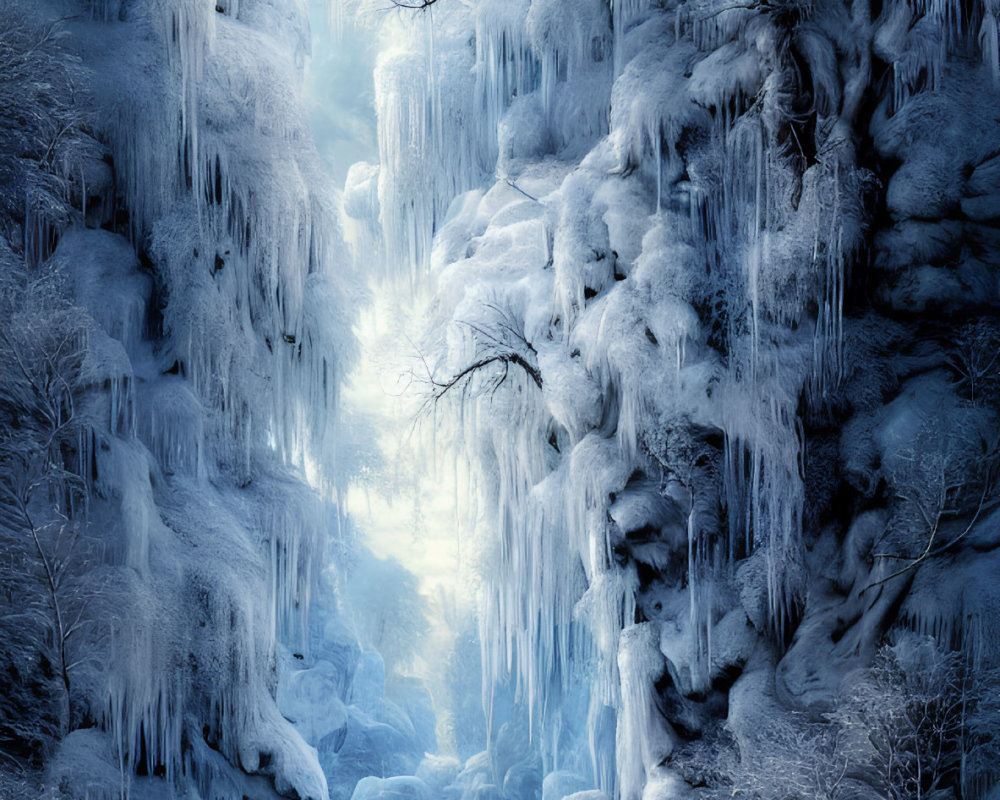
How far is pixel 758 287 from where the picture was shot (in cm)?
728

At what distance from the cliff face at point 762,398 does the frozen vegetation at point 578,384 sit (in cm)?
3

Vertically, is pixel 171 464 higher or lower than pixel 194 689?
higher

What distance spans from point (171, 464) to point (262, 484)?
99 centimetres

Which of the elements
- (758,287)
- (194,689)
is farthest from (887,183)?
(194,689)

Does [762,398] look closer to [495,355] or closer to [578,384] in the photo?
[578,384]

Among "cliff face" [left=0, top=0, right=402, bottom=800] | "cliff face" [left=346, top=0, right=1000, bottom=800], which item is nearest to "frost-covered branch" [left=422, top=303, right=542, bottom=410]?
"cliff face" [left=346, top=0, right=1000, bottom=800]

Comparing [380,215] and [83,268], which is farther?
[380,215]

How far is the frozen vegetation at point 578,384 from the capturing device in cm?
619

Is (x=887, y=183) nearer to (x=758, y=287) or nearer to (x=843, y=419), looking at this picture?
(x=758, y=287)

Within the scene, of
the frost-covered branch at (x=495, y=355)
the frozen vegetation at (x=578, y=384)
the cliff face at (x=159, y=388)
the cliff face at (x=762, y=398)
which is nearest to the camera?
the cliff face at (x=762, y=398)

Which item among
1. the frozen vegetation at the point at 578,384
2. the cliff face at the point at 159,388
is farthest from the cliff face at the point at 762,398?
the cliff face at the point at 159,388

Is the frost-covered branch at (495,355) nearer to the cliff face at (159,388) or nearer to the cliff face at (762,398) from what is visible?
the cliff face at (762,398)

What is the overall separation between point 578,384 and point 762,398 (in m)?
1.58

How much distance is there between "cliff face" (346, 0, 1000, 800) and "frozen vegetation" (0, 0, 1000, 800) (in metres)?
0.03
